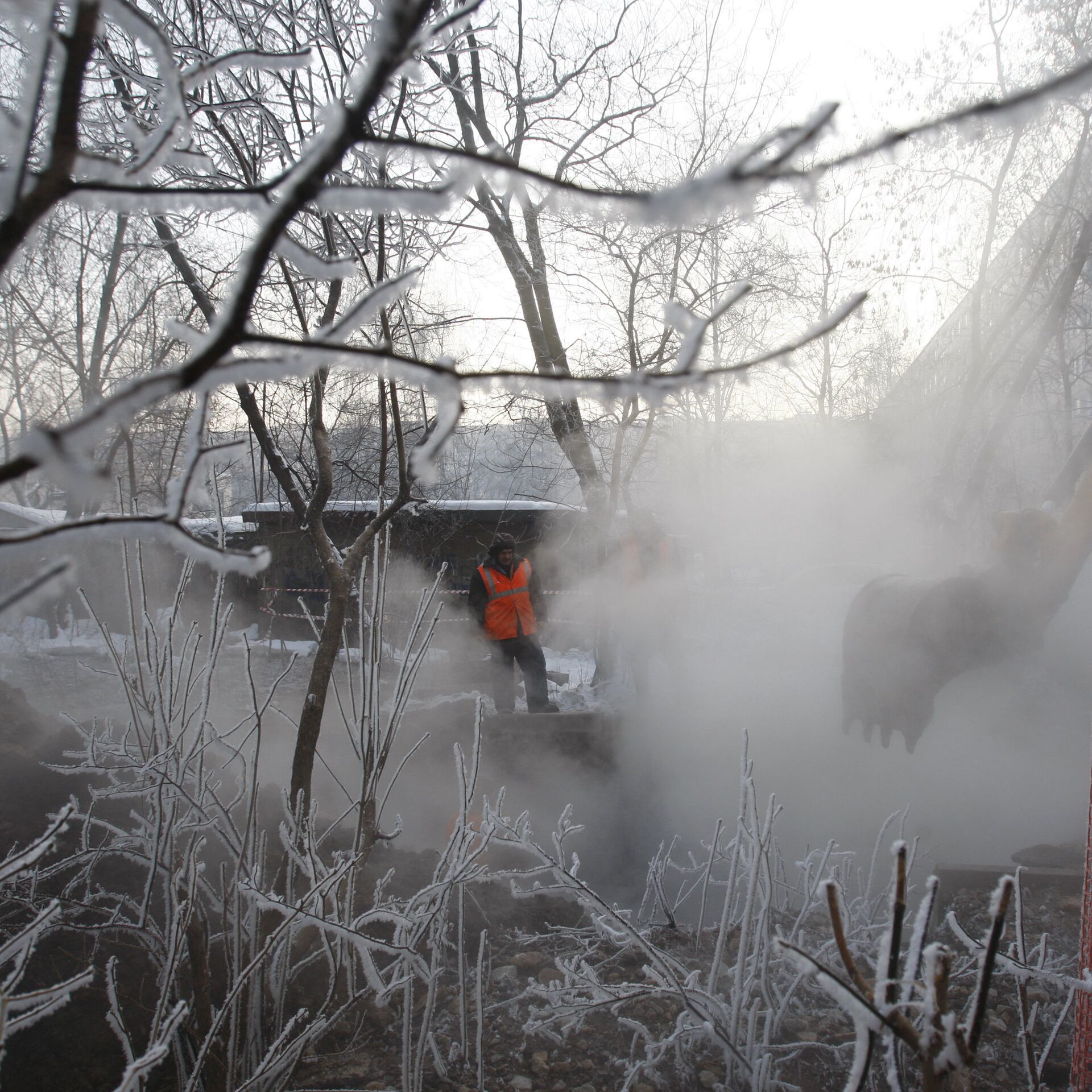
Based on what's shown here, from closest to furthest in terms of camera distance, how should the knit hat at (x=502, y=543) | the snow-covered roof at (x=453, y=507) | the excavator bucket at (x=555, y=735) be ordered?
the excavator bucket at (x=555, y=735) < the knit hat at (x=502, y=543) < the snow-covered roof at (x=453, y=507)

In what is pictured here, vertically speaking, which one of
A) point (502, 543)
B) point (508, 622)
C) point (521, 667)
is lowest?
point (521, 667)

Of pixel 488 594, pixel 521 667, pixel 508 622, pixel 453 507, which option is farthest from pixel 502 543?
pixel 453 507

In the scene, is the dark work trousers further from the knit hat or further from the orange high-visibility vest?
the knit hat

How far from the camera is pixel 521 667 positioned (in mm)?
6750

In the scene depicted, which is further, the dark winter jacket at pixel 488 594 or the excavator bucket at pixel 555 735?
the dark winter jacket at pixel 488 594

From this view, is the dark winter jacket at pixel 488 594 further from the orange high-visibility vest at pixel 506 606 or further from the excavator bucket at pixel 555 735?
the excavator bucket at pixel 555 735

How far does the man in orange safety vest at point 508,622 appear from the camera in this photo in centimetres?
665

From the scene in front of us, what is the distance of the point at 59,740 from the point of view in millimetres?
4625

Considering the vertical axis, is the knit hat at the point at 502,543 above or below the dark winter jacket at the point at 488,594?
above

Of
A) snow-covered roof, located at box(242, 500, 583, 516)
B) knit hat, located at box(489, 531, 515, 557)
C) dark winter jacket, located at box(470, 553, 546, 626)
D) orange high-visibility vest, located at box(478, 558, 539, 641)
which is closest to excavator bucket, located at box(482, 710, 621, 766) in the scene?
orange high-visibility vest, located at box(478, 558, 539, 641)

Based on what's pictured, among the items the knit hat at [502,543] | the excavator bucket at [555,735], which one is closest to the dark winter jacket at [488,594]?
the knit hat at [502,543]

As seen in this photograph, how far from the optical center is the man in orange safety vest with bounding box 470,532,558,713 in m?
6.65

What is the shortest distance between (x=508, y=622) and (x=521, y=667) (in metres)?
0.47

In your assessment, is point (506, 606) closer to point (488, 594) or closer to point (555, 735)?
point (488, 594)
